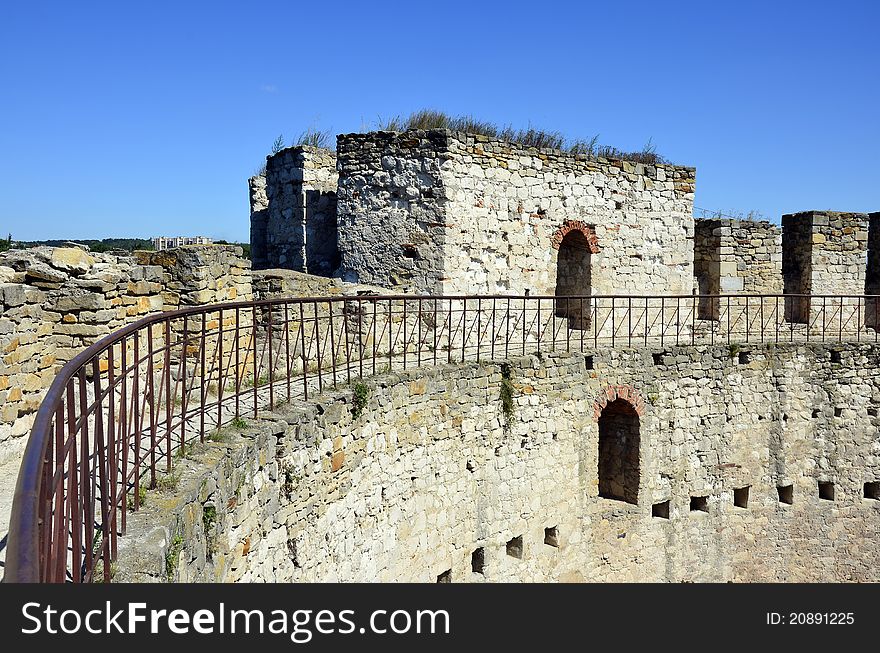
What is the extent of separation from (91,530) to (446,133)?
904 centimetres

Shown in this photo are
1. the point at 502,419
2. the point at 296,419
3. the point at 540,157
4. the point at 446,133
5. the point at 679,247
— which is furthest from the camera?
the point at 679,247

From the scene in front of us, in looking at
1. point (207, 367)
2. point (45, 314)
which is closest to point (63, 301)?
point (45, 314)

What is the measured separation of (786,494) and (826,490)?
2.69 ft

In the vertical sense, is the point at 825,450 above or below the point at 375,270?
below

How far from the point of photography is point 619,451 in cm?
1164

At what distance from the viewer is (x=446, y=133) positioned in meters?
11.2

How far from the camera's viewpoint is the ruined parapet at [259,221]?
14.3 m

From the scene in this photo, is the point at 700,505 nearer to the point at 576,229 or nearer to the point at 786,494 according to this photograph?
the point at 786,494

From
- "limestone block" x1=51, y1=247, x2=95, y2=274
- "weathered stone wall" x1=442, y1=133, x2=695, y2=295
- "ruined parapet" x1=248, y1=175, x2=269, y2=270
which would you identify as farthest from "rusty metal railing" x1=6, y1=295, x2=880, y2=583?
"ruined parapet" x1=248, y1=175, x2=269, y2=270

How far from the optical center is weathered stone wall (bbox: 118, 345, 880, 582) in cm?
555

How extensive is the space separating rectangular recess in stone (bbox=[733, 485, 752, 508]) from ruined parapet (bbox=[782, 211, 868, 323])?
4.37 m

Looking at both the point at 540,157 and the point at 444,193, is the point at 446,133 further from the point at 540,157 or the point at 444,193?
the point at 540,157

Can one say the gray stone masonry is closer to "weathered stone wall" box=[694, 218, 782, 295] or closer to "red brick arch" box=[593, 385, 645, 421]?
"red brick arch" box=[593, 385, 645, 421]
